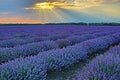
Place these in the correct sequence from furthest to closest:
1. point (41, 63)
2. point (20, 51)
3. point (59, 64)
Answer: point (20, 51) → point (59, 64) → point (41, 63)

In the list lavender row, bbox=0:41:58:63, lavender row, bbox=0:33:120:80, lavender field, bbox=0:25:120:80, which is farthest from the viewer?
lavender row, bbox=0:41:58:63

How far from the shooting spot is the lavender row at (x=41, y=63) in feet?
14.1

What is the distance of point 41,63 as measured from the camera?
5434mm

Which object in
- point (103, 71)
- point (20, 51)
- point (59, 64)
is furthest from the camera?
point (20, 51)

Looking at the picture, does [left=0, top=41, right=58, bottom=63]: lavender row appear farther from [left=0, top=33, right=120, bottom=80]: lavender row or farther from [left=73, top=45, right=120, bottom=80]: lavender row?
[left=73, top=45, right=120, bottom=80]: lavender row

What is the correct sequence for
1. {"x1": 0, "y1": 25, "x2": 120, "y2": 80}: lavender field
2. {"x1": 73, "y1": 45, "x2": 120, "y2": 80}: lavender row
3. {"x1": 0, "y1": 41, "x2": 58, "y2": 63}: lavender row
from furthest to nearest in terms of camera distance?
{"x1": 0, "y1": 41, "x2": 58, "y2": 63}: lavender row → {"x1": 0, "y1": 25, "x2": 120, "y2": 80}: lavender field → {"x1": 73, "y1": 45, "x2": 120, "y2": 80}: lavender row

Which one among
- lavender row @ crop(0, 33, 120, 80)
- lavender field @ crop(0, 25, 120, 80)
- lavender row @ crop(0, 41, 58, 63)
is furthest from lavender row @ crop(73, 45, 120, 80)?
lavender row @ crop(0, 41, 58, 63)

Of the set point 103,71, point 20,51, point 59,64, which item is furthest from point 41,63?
point 20,51

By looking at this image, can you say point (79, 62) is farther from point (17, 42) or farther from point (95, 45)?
point (17, 42)

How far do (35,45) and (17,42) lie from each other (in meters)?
2.82

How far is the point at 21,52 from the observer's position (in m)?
7.69

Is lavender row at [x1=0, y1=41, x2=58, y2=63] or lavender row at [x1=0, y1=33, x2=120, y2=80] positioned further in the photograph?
lavender row at [x1=0, y1=41, x2=58, y2=63]

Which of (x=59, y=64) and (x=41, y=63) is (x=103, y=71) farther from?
(x=59, y=64)

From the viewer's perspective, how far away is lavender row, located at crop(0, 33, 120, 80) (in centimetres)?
429
